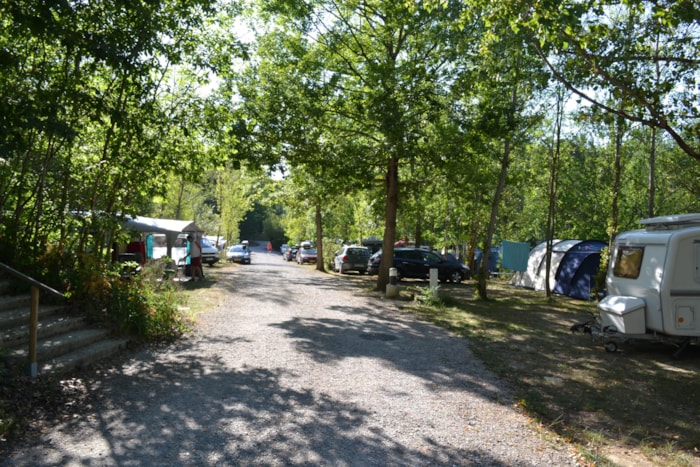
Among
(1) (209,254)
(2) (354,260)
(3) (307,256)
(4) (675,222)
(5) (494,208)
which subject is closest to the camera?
(4) (675,222)

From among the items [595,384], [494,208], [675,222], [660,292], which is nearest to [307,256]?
[494,208]

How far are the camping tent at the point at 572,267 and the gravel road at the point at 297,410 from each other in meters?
10.6

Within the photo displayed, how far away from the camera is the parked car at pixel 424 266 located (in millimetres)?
23828

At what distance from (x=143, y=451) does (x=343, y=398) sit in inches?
88.0

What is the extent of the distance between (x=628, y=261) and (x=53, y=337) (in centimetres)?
941

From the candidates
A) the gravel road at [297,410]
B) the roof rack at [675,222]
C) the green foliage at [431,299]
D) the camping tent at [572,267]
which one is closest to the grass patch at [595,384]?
the gravel road at [297,410]

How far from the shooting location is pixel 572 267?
1864 cm

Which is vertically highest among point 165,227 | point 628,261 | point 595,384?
point 165,227

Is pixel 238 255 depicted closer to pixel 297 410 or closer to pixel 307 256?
pixel 307 256

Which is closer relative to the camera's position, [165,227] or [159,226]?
[159,226]

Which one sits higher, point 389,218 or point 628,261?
point 389,218

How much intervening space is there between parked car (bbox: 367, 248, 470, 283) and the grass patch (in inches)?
425

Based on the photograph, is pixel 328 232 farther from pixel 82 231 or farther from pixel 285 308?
pixel 82 231

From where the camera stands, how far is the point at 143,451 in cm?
427
